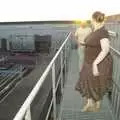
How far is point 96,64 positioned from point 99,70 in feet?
0.37

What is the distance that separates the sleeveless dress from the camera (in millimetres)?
2293

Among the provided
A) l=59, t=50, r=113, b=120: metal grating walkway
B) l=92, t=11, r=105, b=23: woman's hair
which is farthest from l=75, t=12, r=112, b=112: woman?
l=59, t=50, r=113, b=120: metal grating walkway

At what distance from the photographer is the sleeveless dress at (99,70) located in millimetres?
2293

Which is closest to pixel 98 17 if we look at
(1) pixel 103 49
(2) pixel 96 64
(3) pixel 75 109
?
(1) pixel 103 49

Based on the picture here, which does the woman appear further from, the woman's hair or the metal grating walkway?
the metal grating walkway

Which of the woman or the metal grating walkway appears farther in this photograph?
the metal grating walkway

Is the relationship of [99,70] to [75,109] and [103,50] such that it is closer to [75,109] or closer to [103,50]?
[103,50]

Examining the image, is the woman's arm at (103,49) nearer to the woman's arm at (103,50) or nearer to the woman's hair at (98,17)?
the woman's arm at (103,50)

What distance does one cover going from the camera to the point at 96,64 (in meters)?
2.31

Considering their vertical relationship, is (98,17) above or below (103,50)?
above

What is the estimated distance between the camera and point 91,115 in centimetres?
272

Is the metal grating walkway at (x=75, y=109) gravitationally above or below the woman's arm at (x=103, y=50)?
below

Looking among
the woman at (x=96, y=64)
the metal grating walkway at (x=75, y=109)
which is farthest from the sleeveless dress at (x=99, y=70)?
the metal grating walkway at (x=75, y=109)

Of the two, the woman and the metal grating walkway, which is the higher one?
the woman
